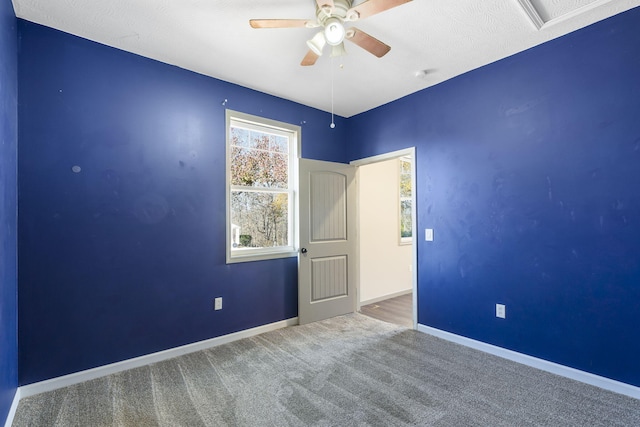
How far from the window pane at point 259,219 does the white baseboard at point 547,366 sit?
6.93 feet

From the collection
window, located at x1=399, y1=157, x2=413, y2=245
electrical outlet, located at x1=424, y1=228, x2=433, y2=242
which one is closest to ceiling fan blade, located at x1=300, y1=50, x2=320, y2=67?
electrical outlet, located at x1=424, y1=228, x2=433, y2=242

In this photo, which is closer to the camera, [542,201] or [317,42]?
[317,42]

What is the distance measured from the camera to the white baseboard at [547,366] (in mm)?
2209

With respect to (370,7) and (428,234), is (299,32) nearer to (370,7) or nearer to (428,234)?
(370,7)

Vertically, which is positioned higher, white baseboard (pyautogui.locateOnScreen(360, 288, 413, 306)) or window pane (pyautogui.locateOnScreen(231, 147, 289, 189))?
window pane (pyautogui.locateOnScreen(231, 147, 289, 189))

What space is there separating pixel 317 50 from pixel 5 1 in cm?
198

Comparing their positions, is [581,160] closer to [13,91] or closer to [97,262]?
[97,262]

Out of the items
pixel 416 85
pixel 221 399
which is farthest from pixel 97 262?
pixel 416 85

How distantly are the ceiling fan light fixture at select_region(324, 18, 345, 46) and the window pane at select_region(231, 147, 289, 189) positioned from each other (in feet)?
5.96

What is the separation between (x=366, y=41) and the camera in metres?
2.12

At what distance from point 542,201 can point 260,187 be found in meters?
2.80

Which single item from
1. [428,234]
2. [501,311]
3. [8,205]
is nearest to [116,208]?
[8,205]

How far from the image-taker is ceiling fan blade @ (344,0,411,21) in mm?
1742

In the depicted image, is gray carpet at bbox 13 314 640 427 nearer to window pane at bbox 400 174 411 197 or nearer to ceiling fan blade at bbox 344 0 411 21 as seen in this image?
ceiling fan blade at bbox 344 0 411 21
